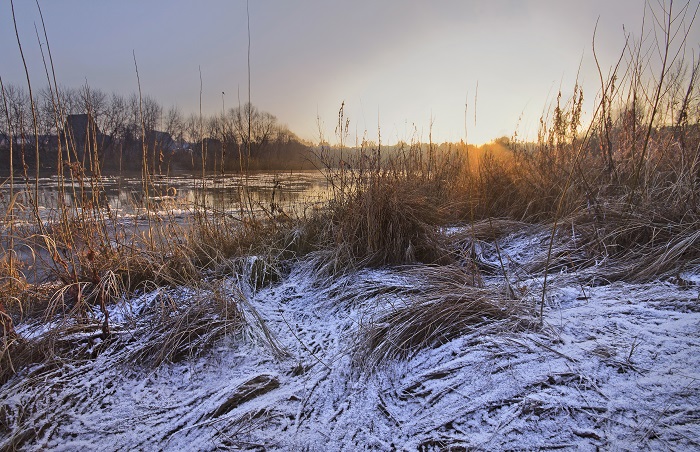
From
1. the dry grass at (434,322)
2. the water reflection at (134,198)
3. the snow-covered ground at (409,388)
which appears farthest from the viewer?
the water reflection at (134,198)

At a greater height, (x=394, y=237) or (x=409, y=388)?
(x=394, y=237)

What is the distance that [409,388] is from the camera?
1209 mm

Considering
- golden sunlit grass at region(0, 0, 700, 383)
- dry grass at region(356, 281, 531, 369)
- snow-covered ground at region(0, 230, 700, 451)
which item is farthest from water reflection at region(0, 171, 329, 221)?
dry grass at region(356, 281, 531, 369)

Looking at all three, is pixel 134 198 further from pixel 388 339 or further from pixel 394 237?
pixel 388 339

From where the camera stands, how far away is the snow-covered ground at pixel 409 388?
34.3 inches

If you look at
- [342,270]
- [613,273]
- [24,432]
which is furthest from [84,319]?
[613,273]

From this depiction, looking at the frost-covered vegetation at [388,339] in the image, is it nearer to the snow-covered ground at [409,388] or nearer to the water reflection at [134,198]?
the snow-covered ground at [409,388]

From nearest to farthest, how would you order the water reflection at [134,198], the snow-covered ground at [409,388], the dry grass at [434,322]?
the snow-covered ground at [409,388] → the dry grass at [434,322] → the water reflection at [134,198]

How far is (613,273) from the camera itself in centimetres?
166

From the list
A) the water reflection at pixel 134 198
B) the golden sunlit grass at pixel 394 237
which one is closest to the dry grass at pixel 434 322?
the golden sunlit grass at pixel 394 237

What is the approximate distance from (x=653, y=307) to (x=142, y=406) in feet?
7.10

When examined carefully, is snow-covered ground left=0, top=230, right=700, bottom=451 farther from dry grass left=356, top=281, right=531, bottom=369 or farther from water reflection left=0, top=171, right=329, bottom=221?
water reflection left=0, top=171, right=329, bottom=221

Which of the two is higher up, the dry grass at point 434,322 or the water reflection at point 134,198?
the water reflection at point 134,198

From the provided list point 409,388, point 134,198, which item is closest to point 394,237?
point 409,388
